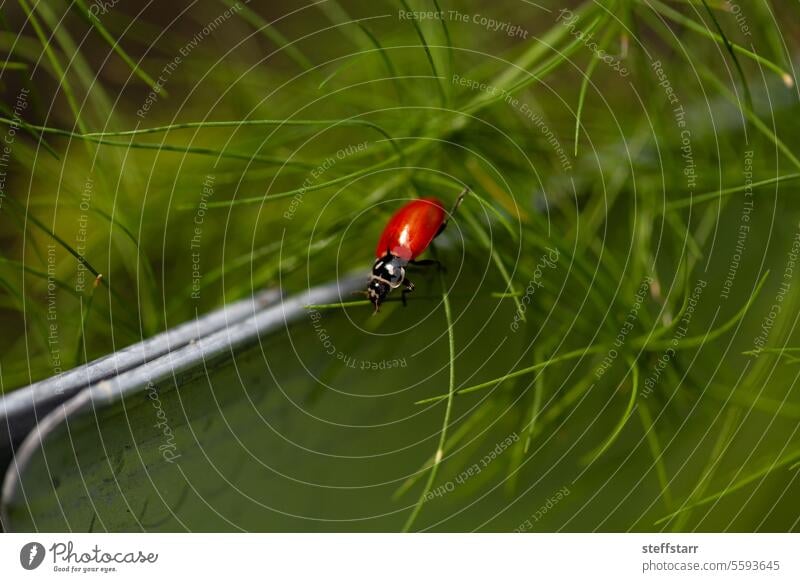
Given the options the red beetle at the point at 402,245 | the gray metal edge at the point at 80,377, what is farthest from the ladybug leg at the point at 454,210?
the gray metal edge at the point at 80,377

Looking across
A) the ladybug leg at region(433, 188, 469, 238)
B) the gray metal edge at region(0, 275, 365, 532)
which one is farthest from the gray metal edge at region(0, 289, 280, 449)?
the ladybug leg at region(433, 188, 469, 238)

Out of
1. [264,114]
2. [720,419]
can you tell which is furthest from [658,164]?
[264,114]

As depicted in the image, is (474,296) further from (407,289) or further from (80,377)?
(80,377)

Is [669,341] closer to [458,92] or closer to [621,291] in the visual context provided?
[621,291]

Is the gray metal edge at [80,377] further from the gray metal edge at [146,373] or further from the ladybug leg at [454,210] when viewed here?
the ladybug leg at [454,210]

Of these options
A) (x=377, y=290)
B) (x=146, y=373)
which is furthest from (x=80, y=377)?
(x=377, y=290)

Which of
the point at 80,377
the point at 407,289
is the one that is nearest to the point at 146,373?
the point at 80,377
